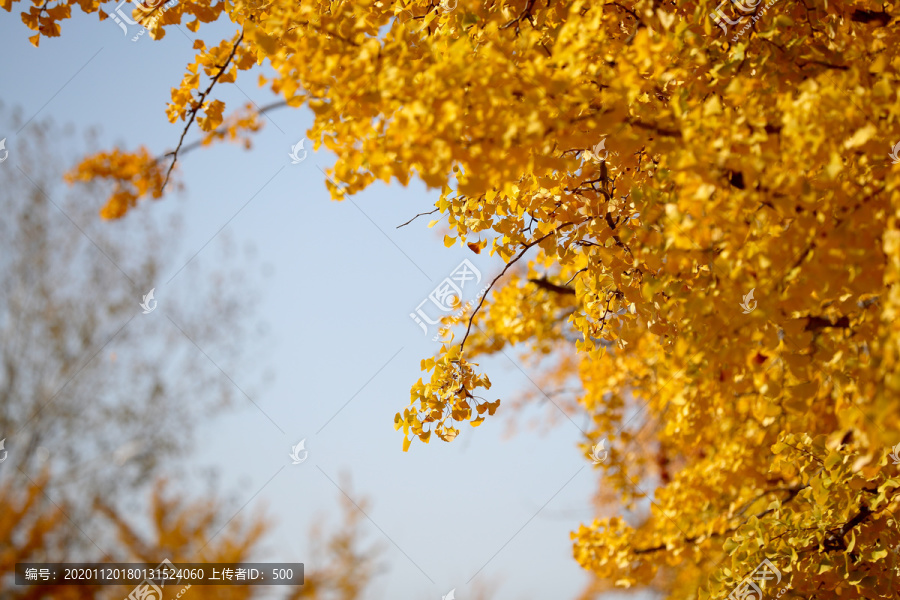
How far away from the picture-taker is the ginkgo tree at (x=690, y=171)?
1.26m

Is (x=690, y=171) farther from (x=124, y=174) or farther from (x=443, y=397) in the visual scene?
(x=124, y=174)

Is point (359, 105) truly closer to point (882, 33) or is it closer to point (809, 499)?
point (882, 33)

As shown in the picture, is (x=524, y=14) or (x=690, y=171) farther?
(x=524, y=14)

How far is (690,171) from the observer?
123cm

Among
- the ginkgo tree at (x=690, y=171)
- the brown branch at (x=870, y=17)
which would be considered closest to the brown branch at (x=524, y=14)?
the ginkgo tree at (x=690, y=171)

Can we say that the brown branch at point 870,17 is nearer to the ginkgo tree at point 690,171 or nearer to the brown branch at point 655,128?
the ginkgo tree at point 690,171

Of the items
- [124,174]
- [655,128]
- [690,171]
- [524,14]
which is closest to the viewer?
[690,171]

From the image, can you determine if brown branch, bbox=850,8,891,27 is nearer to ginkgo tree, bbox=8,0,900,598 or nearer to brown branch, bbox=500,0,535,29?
ginkgo tree, bbox=8,0,900,598

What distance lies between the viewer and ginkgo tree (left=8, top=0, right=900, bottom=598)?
4.14ft

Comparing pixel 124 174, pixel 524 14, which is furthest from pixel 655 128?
pixel 124 174

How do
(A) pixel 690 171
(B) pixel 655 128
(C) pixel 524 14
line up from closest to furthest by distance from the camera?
(A) pixel 690 171 → (B) pixel 655 128 → (C) pixel 524 14

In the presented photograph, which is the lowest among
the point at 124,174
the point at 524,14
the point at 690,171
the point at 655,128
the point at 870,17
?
the point at 690,171

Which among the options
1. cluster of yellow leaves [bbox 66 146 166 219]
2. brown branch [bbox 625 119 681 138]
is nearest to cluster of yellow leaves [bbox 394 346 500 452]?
brown branch [bbox 625 119 681 138]

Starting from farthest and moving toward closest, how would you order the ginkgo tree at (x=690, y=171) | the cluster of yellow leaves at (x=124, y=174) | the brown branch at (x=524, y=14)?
1. the cluster of yellow leaves at (x=124, y=174)
2. the brown branch at (x=524, y=14)
3. the ginkgo tree at (x=690, y=171)
